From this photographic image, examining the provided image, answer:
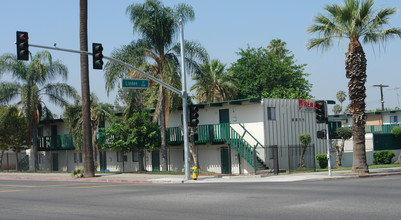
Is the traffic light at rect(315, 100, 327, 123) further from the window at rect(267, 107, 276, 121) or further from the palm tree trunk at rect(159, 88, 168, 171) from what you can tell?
the palm tree trunk at rect(159, 88, 168, 171)

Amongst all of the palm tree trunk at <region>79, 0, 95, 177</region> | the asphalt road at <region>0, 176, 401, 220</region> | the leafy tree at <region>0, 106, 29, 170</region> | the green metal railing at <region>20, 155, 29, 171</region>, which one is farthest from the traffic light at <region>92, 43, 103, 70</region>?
the green metal railing at <region>20, 155, 29, 171</region>

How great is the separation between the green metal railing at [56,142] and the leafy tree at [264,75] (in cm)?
2306

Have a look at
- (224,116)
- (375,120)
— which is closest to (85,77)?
(224,116)

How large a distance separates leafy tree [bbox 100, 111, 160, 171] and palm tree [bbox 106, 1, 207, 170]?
4.11 feet

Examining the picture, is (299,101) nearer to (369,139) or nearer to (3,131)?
(369,139)

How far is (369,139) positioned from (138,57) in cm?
2350

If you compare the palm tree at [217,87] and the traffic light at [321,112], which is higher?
the palm tree at [217,87]

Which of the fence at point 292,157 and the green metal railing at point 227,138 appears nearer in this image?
the green metal railing at point 227,138

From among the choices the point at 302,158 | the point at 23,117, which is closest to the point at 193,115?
the point at 302,158

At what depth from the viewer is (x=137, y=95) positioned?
42750mm

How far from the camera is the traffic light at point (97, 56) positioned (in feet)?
74.9

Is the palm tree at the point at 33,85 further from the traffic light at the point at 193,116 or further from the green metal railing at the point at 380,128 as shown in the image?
the green metal railing at the point at 380,128

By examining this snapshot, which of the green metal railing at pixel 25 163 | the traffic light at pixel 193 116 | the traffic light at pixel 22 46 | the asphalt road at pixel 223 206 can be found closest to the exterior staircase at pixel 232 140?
the traffic light at pixel 193 116

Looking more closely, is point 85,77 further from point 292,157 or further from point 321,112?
point 292,157
